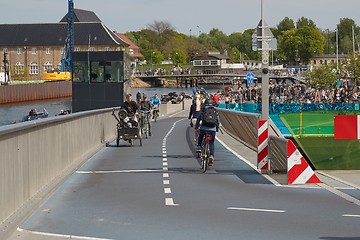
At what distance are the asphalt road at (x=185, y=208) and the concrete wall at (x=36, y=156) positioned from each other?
0.95 ft

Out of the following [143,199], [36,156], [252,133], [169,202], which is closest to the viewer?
[169,202]

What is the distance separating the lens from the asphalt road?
33.0 feet

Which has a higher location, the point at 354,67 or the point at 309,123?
the point at 354,67

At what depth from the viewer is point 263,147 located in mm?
18125

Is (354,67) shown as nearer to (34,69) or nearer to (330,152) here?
(330,152)

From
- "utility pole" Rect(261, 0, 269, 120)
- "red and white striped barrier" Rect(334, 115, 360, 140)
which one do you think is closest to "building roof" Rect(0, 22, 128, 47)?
"utility pole" Rect(261, 0, 269, 120)

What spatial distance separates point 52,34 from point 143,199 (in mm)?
162287

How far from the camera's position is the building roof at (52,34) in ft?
544

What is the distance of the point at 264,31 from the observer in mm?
18734

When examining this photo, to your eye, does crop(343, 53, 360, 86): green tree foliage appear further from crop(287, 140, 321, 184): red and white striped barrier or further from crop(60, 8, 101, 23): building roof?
crop(60, 8, 101, 23): building roof

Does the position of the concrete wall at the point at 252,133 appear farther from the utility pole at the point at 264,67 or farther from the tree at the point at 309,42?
the tree at the point at 309,42

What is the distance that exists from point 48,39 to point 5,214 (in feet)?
540

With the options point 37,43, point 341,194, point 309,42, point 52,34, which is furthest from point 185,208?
point 309,42

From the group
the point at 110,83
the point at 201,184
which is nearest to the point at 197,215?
the point at 201,184
